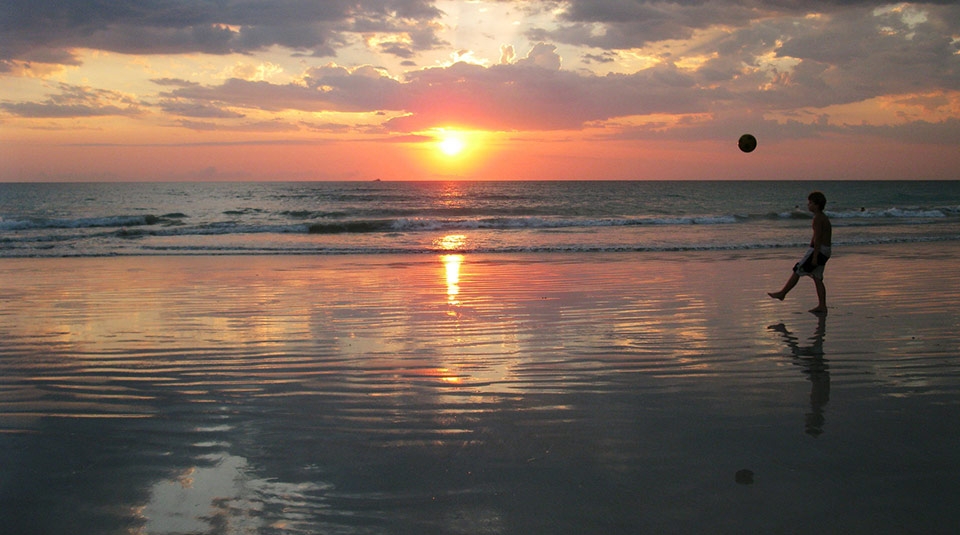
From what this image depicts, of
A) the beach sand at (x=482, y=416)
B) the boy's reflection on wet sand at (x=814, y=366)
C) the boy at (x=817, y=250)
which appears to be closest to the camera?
the beach sand at (x=482, y=416)

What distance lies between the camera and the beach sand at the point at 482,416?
331cm

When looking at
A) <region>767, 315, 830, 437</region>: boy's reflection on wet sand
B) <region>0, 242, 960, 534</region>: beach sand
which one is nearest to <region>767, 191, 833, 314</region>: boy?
<region>0, 242, 960, 534</region>: beach sand

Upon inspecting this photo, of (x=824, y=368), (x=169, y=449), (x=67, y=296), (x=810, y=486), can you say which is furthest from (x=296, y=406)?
(x=67, y=296)

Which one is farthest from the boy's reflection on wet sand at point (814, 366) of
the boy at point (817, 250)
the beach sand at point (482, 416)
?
the boy at point (817, 250)

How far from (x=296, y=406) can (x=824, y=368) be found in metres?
4.13

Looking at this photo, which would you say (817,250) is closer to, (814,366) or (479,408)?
(814,366)

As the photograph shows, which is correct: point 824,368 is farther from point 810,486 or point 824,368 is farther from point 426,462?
point 426,462

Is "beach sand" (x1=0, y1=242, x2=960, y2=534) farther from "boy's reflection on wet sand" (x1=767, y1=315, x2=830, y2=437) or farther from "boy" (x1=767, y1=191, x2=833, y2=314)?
"boy" (x1=767, y1=191, x2=833, y2=314)

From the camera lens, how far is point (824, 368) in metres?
5.90

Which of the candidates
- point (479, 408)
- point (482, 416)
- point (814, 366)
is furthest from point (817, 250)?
point (482, 416)

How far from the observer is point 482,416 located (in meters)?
4.60

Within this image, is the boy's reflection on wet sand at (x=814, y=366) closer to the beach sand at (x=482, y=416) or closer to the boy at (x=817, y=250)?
the beach sand at (x=482, y=416)

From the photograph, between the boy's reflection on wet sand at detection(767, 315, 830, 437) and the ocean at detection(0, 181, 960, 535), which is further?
the boy's reflection on wet sand at detection(767, 315, 830, 437)

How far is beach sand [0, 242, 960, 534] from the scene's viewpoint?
10.9 ft
